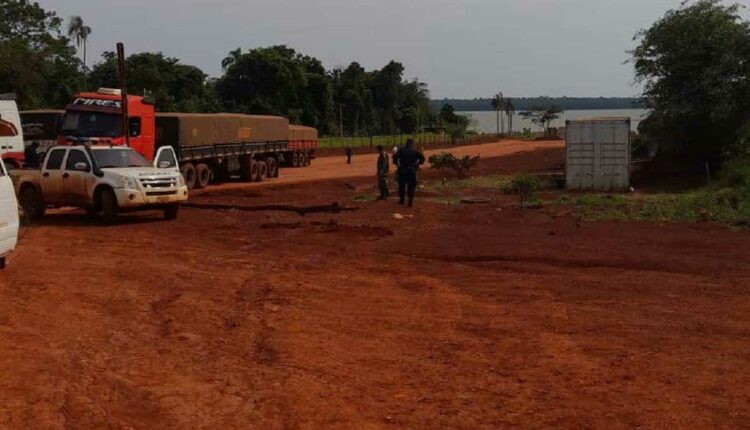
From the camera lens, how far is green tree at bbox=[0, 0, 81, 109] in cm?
5075

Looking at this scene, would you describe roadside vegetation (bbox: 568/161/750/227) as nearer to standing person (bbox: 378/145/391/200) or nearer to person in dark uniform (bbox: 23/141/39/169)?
standing person (bbox: 378/145/391/200)

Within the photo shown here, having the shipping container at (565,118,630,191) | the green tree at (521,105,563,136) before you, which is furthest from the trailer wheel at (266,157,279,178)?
the green tree at (521,105,563,136)

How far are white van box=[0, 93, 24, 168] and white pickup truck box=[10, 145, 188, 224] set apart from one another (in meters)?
4.89

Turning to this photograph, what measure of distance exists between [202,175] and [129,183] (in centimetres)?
1431

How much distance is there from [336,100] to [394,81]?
40.6ft

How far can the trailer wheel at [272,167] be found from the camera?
3878cm

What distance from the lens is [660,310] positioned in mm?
9508

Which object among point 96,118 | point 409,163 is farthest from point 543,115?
point 409,163

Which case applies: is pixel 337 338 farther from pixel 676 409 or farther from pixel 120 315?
pixel 676 409

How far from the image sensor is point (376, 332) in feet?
27.6

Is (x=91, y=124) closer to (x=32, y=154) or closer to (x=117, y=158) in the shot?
(x=32, y=154)

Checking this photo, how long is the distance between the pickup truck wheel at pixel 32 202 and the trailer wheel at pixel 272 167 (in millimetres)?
20129

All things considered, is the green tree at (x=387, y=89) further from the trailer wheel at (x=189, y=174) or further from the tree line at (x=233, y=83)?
Result: the trailer wheel at (x=189, y=174)

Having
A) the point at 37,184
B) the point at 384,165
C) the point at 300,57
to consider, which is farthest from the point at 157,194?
the point at 300,57
